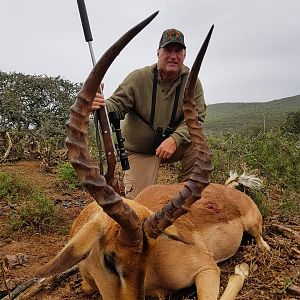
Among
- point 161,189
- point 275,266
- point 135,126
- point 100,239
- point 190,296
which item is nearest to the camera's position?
point 100,239

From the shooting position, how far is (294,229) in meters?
5.97

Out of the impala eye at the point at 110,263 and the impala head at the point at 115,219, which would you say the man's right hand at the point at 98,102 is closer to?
the impala head at the point at 115,219

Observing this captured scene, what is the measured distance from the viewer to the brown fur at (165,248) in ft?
11.5

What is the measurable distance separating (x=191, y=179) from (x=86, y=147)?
0.96 m

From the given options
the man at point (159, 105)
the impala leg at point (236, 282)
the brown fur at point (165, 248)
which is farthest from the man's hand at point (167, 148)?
the impala leg at point (236, 282)

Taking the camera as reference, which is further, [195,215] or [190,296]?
[195,215]

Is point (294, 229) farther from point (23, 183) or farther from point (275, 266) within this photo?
point (23, 183)

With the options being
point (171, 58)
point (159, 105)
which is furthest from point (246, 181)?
point (171, 58)

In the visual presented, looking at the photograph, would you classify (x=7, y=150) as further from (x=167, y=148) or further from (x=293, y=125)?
(x=293, y=125)

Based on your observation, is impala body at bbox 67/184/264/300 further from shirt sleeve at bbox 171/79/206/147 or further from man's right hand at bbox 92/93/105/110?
man's right hand at bbox 92/93/105/110

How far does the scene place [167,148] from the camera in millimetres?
6441

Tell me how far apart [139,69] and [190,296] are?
12.4ft

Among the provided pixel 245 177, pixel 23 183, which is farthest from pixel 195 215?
pixel 23 183

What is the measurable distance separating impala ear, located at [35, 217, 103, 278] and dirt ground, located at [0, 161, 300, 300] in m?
1.04
